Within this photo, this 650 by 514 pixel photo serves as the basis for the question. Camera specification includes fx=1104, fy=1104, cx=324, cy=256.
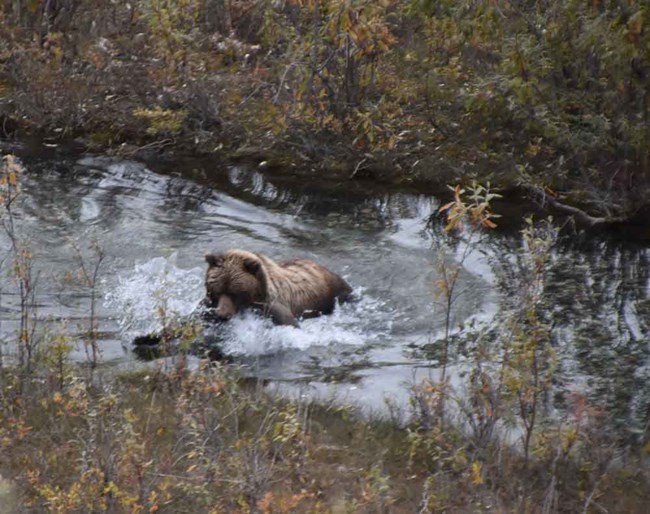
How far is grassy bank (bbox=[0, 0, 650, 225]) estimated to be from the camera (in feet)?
40.8

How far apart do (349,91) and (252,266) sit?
6338 millimetres

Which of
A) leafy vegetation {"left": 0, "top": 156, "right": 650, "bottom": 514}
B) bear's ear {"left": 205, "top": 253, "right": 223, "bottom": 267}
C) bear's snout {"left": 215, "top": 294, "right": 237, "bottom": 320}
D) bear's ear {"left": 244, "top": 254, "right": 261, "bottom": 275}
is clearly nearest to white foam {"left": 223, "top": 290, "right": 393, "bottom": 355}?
bear's snout {"left": 215, "top": 294, "right": 237, "bottom": 320}

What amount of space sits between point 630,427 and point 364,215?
5971mm

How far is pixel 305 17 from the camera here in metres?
16.8

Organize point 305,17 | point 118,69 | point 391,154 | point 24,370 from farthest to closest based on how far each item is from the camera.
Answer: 1. point 118,69
2. point 305,17
3. point 391,154
4. point 24,370

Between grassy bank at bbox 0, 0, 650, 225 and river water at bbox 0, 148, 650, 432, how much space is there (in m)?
0.93

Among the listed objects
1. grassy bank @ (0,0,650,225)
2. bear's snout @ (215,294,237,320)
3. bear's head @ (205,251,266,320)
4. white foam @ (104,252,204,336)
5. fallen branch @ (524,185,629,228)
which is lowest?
white foam @ (104,252,204,336)

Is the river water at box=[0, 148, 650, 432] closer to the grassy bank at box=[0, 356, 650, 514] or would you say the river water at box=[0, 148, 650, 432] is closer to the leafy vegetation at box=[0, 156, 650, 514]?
the leafy vegetation at box=[0, 156, 650, 514]

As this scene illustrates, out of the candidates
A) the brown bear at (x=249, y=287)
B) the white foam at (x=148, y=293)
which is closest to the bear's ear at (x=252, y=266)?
the brown bear at (x=249, y=287)

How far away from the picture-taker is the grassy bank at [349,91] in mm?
12422

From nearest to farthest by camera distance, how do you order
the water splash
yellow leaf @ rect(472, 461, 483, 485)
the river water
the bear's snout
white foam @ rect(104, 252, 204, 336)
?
yellow leaf @ rect(472, 461, 483, 485), the river water, the bear's snout, the water splash, white foam @ rect(104, 252, 204, 336)

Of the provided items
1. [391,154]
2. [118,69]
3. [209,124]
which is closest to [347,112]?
[391,154]

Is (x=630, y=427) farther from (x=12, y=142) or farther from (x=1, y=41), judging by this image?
(x=1, y=41)

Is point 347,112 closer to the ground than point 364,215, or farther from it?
farther from it
